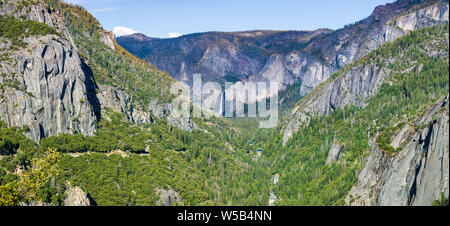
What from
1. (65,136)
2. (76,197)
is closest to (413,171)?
(76,197)

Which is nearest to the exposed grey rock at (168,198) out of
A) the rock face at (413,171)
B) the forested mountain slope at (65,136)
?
the forested mountain slope at (65,136)

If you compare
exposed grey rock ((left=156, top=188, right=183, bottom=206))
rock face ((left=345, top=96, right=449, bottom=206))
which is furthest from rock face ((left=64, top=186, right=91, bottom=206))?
rock face ((left=345, top=96, right=449, bottom=206))

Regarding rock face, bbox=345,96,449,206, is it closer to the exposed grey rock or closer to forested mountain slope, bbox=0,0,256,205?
forested mountain slope, bbox=0,0,256,205

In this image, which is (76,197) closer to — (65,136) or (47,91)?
(65,136)
